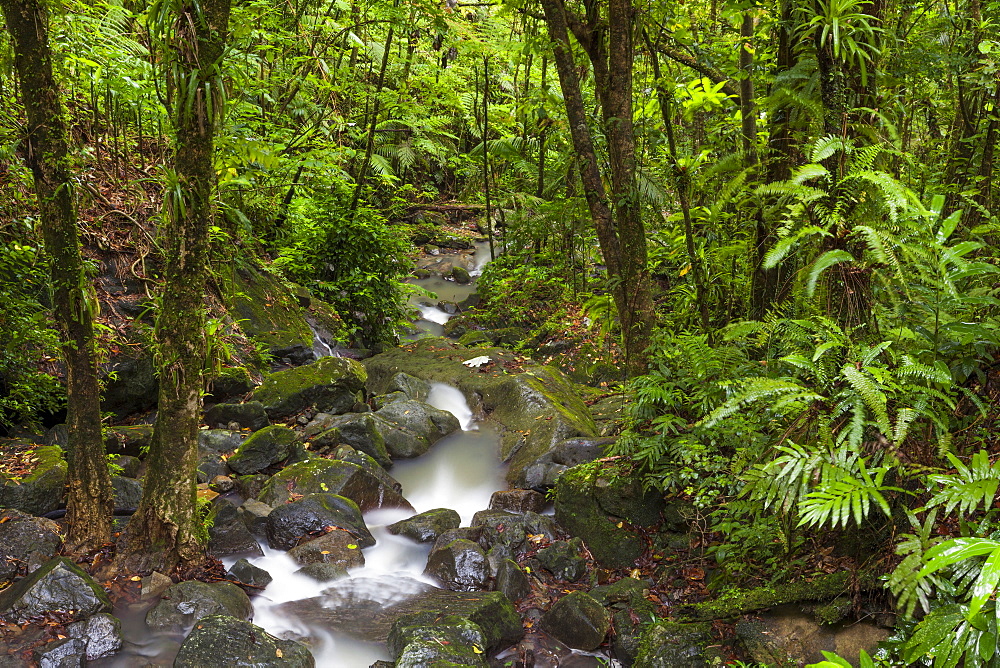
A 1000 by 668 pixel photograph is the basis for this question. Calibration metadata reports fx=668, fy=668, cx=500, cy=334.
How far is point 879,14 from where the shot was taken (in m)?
4.16

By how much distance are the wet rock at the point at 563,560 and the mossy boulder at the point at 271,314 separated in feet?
16.7

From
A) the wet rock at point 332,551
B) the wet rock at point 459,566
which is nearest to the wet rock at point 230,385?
the wet rock at point 332,551

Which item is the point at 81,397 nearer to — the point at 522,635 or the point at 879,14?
the point at 522,635

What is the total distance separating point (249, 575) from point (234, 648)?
1.22m

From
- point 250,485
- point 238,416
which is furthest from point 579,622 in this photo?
point 238,416

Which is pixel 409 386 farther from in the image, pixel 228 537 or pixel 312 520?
pixel 228 537

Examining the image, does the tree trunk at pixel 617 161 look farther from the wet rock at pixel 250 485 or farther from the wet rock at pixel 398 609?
the wet rock at pixel 250 485

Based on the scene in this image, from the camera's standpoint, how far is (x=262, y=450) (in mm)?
6742

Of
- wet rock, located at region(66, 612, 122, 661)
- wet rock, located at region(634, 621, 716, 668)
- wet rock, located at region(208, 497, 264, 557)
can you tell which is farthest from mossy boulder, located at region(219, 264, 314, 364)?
wet rock, located at region(634, 621, 716, 668)

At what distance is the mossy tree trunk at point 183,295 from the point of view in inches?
162

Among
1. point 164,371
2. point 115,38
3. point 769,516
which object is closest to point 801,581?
point 769,516

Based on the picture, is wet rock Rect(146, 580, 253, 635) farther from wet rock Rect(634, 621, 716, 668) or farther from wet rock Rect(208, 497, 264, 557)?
wet rock Rect(634, 621, 716, 668)

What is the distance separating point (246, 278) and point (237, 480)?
4.19m

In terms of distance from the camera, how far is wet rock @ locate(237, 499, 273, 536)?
19.1 ft
